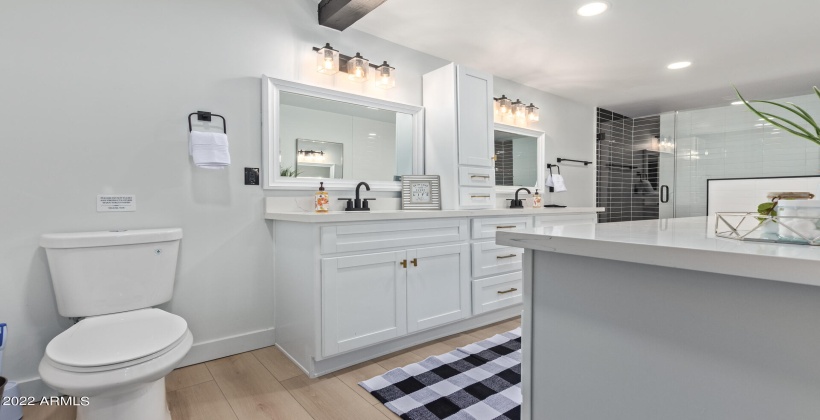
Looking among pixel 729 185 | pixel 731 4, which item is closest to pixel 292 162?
pixel 731 4

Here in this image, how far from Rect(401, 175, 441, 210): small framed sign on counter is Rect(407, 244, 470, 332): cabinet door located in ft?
1.53

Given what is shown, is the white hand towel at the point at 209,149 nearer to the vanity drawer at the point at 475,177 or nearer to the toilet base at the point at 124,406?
the toilet base at the point at 124,406

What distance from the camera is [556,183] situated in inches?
158

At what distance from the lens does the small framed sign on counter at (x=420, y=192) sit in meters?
2.84

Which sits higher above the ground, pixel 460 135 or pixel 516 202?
pixel 460 135

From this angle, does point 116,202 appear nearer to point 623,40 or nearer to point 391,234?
point 391,234

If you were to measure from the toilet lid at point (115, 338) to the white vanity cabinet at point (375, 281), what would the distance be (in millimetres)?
639

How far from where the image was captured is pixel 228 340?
2.23m

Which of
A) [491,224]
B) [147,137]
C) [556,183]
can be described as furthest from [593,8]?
[147,137]

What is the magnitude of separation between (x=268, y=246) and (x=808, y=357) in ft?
7.60

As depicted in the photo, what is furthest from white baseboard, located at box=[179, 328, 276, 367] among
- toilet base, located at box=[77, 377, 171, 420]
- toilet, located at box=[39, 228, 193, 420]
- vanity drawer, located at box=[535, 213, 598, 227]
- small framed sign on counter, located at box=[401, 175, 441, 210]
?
vanity drawer, located at box=[535, 213, 598, 227]

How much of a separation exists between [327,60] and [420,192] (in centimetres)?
110

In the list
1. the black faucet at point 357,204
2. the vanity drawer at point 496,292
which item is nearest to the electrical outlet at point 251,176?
the black faucet at point 357,204

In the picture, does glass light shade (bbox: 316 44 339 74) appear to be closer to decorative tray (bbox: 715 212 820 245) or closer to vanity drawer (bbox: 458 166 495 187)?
vanity drawer (bbox: 458 166 495 187)
